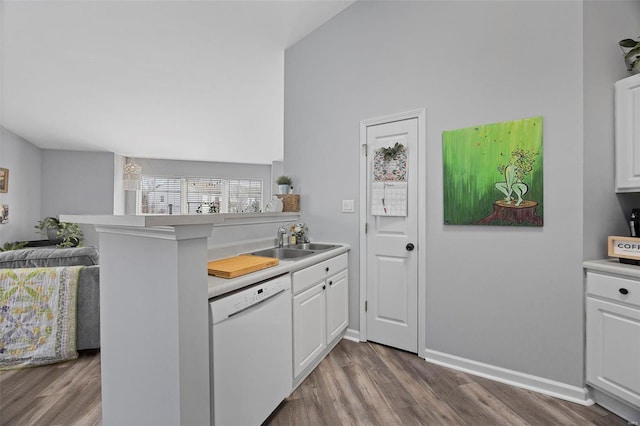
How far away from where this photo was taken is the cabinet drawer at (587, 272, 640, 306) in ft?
5.23

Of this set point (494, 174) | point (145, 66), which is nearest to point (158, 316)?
point (494, 174)

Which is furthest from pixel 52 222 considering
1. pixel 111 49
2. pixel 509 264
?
pixel 509 264

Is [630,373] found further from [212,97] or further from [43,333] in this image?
[212,97]

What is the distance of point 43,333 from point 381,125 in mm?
3258

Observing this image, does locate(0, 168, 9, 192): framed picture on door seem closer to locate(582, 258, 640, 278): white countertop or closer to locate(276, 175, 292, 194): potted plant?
locate(276, 175, 292, 194): potted plant

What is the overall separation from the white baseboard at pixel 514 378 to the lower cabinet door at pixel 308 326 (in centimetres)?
92

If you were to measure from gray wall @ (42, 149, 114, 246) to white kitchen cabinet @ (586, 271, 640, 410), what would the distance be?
24.6ft

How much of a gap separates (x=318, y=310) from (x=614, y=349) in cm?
179

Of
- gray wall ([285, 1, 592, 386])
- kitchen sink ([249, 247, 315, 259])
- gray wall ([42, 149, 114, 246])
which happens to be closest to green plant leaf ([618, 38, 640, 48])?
gray wall ([285, 1, 592, 386])

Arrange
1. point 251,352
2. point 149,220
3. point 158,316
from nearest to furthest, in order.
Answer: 1. point 149,220
2. point 158,316
3. point 251,352

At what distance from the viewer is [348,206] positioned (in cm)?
275

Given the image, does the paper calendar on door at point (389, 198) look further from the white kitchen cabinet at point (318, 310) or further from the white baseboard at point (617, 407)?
the white baseboard at point (617, 407)

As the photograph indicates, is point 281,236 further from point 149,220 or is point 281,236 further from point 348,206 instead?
point 149,220

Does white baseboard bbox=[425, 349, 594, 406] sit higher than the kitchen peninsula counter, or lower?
lower
